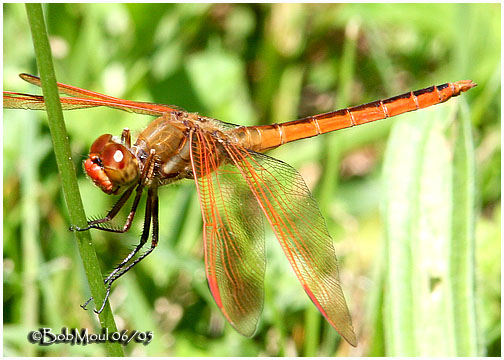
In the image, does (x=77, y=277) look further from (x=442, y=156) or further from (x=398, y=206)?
(x=442, y=156)

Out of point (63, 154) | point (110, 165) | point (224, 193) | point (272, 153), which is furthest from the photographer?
point (272, 153)

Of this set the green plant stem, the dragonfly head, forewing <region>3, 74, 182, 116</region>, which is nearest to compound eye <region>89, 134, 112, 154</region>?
the dragonfly head

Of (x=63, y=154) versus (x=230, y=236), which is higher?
(x=63, y=154)

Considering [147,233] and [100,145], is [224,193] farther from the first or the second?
[100,145]

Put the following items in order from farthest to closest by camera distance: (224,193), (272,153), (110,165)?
1. (272,153)
2. (224,193)
3. (110,165)

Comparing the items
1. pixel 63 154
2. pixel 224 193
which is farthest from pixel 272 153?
pixel 63 154

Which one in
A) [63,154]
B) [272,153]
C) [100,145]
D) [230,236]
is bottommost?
[230,236]

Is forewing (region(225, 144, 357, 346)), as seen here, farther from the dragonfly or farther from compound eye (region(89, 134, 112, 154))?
compound eye (region(89, 134, 112, 154))
